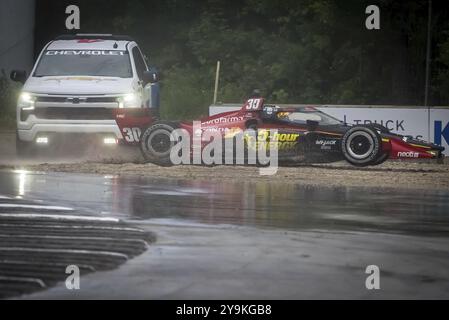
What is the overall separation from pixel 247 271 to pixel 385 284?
3.67 feet

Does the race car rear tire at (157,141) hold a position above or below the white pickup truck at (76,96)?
below

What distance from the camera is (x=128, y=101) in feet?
61.4

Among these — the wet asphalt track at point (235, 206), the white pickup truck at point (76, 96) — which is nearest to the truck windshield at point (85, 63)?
the white pickup truck at point (76, 96)

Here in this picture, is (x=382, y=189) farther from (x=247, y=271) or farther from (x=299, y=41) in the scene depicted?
(x=299, y=41)

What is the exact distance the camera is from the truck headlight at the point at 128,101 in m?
18.7

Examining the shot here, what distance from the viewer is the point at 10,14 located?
29781 millimetres

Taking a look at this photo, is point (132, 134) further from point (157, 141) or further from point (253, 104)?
point (253, 104)

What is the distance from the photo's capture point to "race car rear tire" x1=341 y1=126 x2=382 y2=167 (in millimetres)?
17328

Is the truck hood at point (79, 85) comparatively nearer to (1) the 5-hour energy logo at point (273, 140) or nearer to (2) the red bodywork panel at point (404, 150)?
(1) the 5-hour energy logo at point (273, 140)

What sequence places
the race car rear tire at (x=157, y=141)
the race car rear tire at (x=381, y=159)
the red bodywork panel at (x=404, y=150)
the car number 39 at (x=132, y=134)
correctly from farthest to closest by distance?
the car number 39 at (x=132, y=134)
the race car rear tire at (x=157, y=141)
the race car rear tire at (x=381, y=159)
the red bodywork panel at (x=404, y=150)

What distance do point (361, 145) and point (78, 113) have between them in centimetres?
517

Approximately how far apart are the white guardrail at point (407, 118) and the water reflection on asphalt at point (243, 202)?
6.46m

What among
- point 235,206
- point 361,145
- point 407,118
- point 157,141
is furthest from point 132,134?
point 407,118

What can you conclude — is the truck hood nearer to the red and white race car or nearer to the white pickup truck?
the white pickup truck
